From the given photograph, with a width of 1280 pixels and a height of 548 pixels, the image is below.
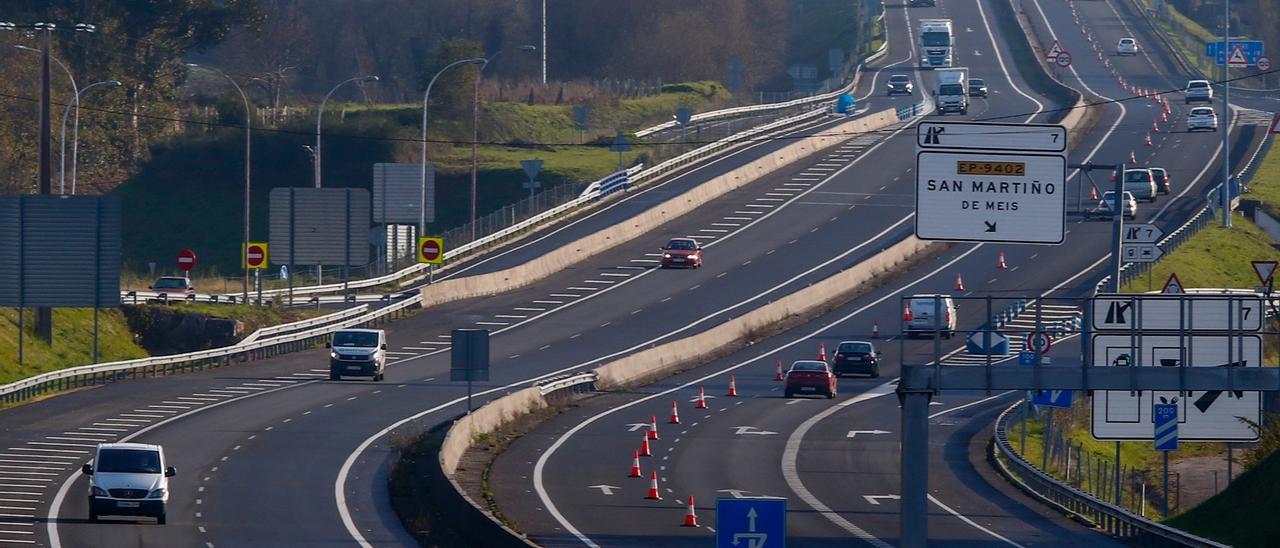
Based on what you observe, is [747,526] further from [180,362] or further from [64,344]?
[64,344]

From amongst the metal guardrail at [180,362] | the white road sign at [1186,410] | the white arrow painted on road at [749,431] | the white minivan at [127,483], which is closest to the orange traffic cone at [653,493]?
the white minivan at [127,483]

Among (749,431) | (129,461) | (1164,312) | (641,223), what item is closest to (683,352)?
(749,431)

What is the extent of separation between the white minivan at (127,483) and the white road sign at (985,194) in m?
15.0

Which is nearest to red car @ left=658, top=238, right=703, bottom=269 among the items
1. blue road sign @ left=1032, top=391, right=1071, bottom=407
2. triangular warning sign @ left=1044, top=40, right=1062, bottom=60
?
blue road sign @ left=1032, top=391, right=1071, bottom=407

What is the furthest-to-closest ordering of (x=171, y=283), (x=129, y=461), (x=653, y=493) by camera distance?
(x=171, y=283), (x=653, y=493), (x=129, y=461)

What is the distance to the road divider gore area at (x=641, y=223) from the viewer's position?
66.4 meters

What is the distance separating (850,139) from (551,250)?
34079 millimetres

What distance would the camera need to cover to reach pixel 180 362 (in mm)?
51281

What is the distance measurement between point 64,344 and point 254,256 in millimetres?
8414

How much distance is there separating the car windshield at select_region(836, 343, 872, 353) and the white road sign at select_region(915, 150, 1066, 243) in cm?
3487

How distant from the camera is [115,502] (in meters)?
29.6

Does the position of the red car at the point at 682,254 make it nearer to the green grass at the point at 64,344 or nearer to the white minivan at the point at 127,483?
the green grass at the point at 64,344

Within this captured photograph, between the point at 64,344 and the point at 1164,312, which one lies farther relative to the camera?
the point at 64,344

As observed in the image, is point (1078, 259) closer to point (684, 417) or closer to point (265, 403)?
point (684, 417)
